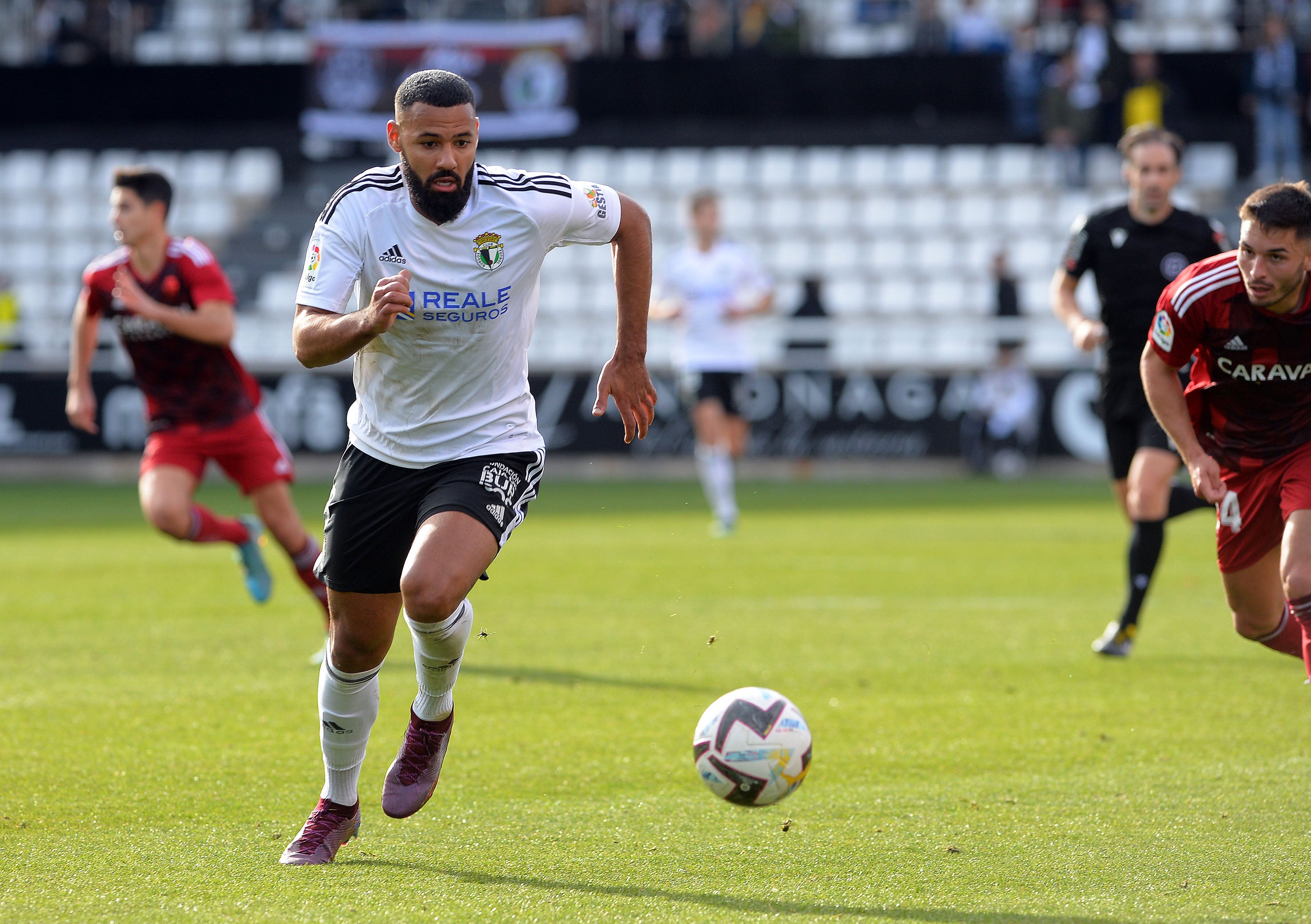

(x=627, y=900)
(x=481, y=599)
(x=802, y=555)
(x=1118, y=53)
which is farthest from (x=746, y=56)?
(x=627, y=900)

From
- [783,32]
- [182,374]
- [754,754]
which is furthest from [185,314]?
[783,32]

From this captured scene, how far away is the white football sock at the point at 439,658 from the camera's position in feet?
14.9

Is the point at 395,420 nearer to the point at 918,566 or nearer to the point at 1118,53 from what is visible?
the point at 918,566

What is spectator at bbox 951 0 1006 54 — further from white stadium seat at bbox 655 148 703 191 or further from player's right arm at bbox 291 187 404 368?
player's right arm at bbox 291 187 404 368

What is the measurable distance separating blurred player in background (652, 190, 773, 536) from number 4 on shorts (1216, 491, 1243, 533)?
815 centimetres

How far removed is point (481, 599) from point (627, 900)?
623cm

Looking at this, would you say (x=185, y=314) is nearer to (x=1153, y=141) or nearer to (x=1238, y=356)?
(x=1153, y=141)

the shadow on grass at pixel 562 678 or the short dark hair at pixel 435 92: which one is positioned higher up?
the short dark hair at pixel 435 92

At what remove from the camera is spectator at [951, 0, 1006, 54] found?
24109 mm

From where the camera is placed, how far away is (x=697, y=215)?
44.7 feet

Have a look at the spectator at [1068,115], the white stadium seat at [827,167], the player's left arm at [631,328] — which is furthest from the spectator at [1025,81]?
the player's left arm at [631,328]

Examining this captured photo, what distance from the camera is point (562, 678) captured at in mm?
7309

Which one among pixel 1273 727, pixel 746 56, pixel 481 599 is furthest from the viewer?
pixel 746 56

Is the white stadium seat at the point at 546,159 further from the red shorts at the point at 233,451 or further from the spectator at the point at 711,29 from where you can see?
the red shorts at the point at 233,451
